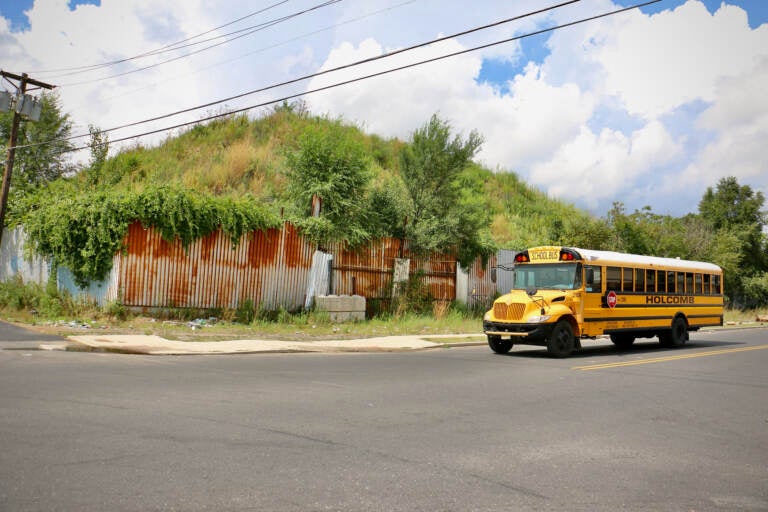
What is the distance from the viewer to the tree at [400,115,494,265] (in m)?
24.0

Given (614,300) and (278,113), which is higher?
(278,113)

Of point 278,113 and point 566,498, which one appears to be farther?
point 278,113

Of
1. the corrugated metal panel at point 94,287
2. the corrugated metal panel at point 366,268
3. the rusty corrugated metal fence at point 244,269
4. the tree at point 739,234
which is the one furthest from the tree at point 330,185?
the tree at point 739,234

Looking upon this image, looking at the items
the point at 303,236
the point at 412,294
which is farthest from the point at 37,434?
the point at 412,294

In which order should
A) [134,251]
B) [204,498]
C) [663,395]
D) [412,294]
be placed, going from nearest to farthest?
1. [204,498]
2. [663,395]
3. [134,251]
4. [412,294]

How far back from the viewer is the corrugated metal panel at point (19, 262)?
791 inches

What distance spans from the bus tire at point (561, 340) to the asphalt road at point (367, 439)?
3.29 meters

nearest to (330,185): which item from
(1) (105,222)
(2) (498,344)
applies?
(1) (105,222)

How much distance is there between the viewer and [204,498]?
436 cm

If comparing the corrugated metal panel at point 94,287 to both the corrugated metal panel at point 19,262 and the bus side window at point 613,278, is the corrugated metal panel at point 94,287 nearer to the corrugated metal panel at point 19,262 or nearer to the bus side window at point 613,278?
the corrugated metal panel at point 19,262

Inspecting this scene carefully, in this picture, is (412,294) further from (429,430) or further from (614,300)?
(429,430)

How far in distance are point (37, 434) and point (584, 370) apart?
1005 centimetres

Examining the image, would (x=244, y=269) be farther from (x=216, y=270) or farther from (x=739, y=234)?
Result: (x=739, y=234)

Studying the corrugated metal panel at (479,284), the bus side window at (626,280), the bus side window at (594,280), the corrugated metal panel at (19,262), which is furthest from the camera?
the corrugated metal panel at (479,284)
